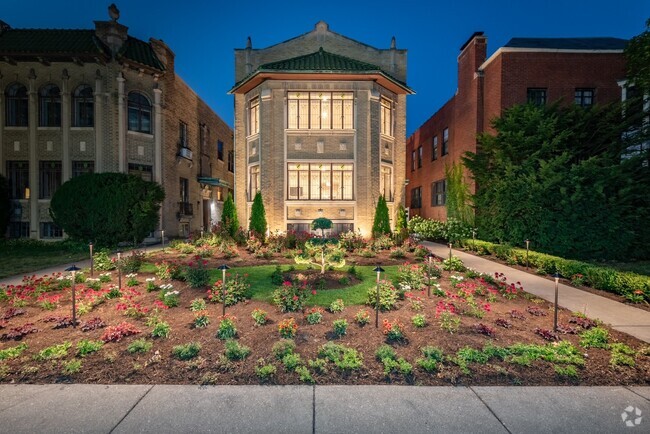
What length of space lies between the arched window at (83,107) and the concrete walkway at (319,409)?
20.4 meters

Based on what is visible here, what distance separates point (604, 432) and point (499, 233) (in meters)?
11.9

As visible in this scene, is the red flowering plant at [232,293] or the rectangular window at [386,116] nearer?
the red flowering plant at [232,293]

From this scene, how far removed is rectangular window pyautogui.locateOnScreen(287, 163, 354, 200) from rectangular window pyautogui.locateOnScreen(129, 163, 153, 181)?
10.1 metres

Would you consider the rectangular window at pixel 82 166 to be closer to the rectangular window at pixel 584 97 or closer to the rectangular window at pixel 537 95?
the rectangular window at pixel 537 95

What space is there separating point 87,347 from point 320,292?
457 centimetres

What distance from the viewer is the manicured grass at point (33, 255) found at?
35.8 feet

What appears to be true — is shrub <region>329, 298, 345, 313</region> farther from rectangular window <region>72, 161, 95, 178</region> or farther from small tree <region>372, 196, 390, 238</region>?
rectangular window <region>72, 161, 95, 178</region>

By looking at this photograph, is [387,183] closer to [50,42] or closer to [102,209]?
[102,209]

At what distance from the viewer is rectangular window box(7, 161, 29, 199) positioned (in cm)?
1838

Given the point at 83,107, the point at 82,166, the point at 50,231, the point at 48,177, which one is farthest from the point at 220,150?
the point at 50,231

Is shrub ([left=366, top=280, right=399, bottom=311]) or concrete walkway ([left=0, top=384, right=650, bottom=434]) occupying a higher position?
shrub ([left=366, top=280, right=399, bottom=311])

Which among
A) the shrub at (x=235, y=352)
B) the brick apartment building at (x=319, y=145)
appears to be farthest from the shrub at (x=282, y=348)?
the brick apartment building at (x=319, y=145)

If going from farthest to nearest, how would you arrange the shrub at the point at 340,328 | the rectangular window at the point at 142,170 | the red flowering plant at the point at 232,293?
the rectangular window at the point at 142,170 → the red flowering plant at the point at 232,293 → the shrub at the point at 340,328

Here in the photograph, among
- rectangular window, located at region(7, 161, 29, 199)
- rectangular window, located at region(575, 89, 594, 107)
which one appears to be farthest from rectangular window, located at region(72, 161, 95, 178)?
rectangular window, located at region(575, 89, 594, 107)
